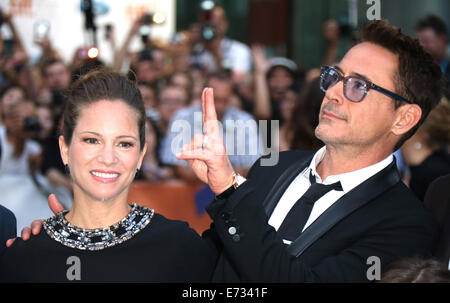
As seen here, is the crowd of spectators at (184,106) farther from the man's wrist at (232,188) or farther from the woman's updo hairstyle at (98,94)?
the man's wrist at (232,188)

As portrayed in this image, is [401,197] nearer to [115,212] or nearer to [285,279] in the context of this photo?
[285,279]

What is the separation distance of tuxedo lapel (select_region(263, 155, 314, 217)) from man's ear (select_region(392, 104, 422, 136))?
1.20 feet

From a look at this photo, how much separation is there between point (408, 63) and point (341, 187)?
0.57 metres

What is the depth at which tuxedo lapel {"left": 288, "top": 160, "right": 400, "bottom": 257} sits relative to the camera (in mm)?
2254

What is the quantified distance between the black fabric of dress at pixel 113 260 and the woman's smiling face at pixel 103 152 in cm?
19

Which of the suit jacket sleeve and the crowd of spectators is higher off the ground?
the crowd of spectators

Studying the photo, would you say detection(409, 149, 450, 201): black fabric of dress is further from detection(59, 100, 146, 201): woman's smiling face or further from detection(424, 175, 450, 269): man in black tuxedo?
detection(59, 100, 146, 201): woman's smiling face

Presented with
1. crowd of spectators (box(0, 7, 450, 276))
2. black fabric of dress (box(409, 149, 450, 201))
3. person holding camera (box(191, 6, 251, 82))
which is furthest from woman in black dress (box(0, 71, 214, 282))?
person holding camera (box(191, 6, 251, 82))

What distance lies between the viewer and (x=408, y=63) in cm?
256

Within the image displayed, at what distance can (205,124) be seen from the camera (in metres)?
2.07

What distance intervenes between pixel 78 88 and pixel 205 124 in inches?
22.3

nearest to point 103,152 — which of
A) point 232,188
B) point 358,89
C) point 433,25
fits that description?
point 232,188

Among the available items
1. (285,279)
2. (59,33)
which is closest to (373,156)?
(285,279)

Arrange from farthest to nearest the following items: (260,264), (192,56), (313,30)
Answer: (313,30) < (192,56) < (260,264)
